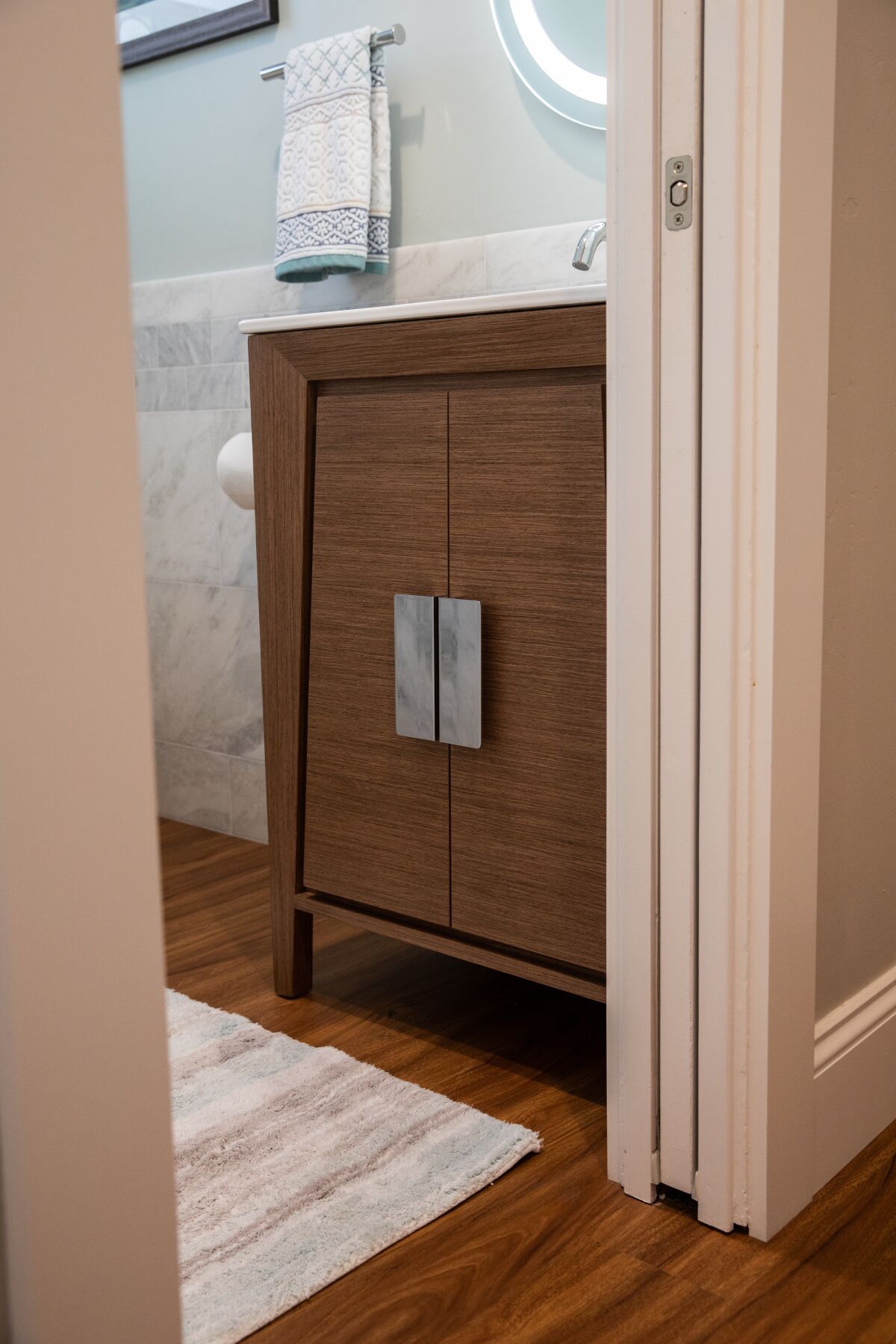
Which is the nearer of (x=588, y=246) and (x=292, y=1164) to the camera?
(x=292, y=1164)

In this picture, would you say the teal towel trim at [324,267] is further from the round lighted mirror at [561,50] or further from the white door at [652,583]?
the white door at [652,583]

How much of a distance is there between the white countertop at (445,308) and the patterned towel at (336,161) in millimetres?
440

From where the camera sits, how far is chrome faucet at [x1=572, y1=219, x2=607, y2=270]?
1.51 meters

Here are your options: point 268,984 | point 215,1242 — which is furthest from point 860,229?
point 268,984

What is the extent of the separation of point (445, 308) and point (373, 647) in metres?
0.40

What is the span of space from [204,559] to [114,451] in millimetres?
1835

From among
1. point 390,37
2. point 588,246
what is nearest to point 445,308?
point 588,246

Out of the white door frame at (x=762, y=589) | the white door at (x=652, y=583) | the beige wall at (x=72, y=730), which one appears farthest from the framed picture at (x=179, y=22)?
the beige wall at (x=72, y=730)

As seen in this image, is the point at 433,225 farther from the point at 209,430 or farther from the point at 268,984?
the point at 268,984

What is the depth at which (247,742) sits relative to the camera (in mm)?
2336

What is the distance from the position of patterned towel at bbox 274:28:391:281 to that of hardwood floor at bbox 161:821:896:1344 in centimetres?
113

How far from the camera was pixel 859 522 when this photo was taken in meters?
1.16

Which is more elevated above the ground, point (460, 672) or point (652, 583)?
point (652, 583)

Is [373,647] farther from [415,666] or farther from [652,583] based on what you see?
[652,583]
